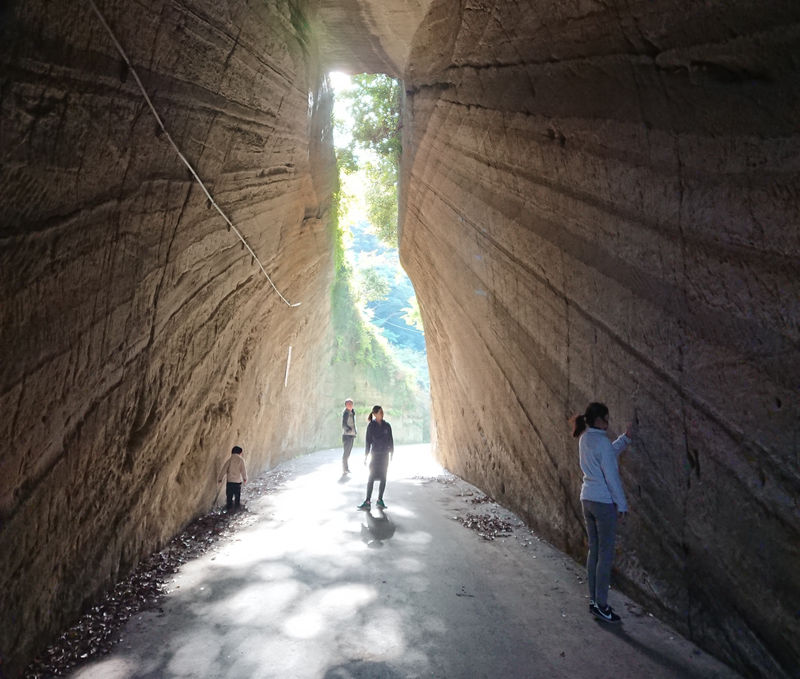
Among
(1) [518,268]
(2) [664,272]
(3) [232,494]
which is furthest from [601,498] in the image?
(3) [232,494]

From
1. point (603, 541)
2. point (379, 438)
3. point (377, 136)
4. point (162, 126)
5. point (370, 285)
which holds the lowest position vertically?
point (379, 438)

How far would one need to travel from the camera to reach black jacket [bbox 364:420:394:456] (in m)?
6.41

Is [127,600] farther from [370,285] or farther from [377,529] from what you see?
[370,285]

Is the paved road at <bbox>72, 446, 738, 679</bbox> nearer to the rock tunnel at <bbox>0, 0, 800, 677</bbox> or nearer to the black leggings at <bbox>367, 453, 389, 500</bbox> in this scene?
the rock tunnel at <bbox>0, 0, 800, 677</bbox>

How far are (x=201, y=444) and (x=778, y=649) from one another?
17.6 feet

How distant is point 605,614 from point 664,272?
223cm

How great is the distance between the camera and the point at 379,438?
21.1 feet

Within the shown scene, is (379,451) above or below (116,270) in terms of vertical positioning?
below

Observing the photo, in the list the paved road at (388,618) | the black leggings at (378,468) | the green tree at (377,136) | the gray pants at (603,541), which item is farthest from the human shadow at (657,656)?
the green tree at (377,136)

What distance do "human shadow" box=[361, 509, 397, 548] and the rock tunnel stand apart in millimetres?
1537

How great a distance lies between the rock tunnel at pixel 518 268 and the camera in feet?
8.02

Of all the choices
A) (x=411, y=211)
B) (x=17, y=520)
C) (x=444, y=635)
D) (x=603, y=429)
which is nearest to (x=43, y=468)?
(x=17, y=520)

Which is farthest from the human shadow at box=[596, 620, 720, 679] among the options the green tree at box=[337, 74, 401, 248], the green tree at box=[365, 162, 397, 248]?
the green tree at box=[365, 162, 397, 248]

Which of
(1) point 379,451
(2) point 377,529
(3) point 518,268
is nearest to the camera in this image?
(3) point 518,268
